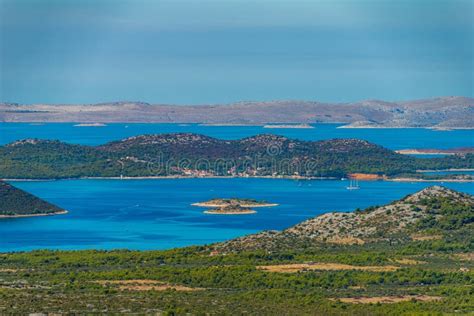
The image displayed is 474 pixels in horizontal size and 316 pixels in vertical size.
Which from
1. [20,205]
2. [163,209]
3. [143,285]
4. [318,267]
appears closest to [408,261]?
[318,267]

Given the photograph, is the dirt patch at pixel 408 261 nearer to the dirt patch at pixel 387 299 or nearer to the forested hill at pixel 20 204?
the dirt patch at pixel 387 299

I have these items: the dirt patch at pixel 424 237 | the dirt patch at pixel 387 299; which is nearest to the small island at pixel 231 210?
the dirt patch at pixel 424 237

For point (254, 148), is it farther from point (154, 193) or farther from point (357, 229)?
point (357, 229)

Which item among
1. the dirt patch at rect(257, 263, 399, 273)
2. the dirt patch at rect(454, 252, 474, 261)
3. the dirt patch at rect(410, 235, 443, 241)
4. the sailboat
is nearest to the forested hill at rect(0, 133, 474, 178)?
the sailboat

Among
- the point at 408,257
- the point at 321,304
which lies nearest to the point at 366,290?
the point at 321,304

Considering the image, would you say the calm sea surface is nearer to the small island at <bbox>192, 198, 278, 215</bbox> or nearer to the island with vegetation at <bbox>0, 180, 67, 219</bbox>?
the small island at <bbox>192, 198, 278, 215</bbox>

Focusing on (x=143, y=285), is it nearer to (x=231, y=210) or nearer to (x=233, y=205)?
(x=231, y=210)
